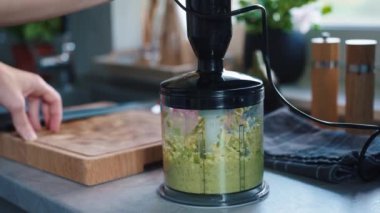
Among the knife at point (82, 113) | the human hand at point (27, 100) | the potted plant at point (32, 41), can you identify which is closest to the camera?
the human hand at point (27, 100)

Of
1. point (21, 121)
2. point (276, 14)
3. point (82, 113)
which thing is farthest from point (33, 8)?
point (276, 14)

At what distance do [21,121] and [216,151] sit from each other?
0.38 m

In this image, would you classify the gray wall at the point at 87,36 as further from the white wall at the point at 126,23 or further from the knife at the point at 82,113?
the knife at the point at 82,113

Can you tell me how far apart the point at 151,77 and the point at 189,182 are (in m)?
0.86

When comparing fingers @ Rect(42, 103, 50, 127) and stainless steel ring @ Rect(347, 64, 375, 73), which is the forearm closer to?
fingers @ Rect(42, 103, 50, 127)

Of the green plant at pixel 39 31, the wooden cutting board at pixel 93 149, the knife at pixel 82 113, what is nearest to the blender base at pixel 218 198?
the wooden cutting board at pixel 93 149

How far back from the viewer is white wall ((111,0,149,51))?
174 cm

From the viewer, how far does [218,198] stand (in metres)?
0.67

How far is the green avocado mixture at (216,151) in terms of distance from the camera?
67 cm

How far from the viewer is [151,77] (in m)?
1.52

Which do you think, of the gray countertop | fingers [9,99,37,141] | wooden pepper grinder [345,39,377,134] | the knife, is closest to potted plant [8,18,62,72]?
the knife

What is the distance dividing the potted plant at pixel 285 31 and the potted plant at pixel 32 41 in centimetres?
71

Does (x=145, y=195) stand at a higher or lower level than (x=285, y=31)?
lower

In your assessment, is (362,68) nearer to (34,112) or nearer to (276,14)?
(276,14)
